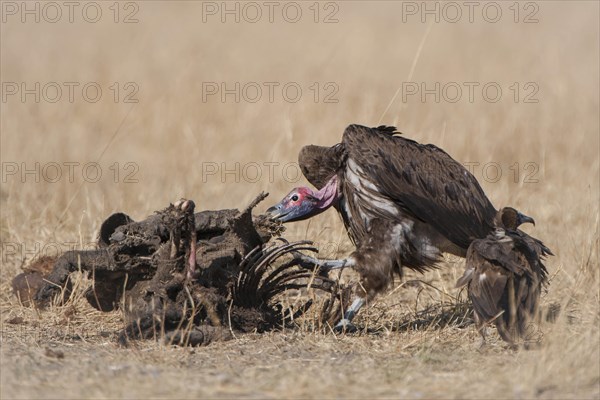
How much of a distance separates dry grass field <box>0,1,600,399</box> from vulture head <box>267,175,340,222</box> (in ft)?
2.31

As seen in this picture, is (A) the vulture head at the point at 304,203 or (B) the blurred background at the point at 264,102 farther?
(B) the blurred background at the point at 264,102

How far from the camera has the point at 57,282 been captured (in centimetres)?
580

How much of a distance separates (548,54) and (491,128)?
2840 mm

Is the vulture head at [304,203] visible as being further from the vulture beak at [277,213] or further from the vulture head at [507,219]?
the vulture head at [507,219]

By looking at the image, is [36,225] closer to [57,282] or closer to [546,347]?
[57,282]

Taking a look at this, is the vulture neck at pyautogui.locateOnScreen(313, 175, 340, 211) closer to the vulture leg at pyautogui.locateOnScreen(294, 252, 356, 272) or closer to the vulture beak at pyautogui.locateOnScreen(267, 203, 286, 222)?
the vulture beak at pyautogui.locateOnScreen(267, 203, 286, 222)

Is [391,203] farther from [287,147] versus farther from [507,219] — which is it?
[287,147]

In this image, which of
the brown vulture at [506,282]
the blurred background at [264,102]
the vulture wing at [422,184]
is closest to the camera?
the brown vulture at [506,282]

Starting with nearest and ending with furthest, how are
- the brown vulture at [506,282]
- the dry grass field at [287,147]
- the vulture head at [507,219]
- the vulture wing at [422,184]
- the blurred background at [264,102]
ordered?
the dry grass field at [287,147], the brown vulture at [506,282], the vulture wing at [422,184], the vulture head at [507,219], the blurred background at [264,102]

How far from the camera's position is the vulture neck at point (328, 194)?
5859 mm

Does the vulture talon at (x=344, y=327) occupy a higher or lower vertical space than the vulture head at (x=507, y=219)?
lower

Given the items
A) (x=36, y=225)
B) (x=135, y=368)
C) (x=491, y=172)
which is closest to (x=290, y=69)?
(x=491, y=172)

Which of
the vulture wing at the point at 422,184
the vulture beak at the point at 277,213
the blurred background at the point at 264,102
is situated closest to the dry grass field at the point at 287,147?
the blurred background at the point at 264,102

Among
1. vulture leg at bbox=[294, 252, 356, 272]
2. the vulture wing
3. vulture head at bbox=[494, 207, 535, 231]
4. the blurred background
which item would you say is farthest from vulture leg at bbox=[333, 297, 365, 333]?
the blurred background
